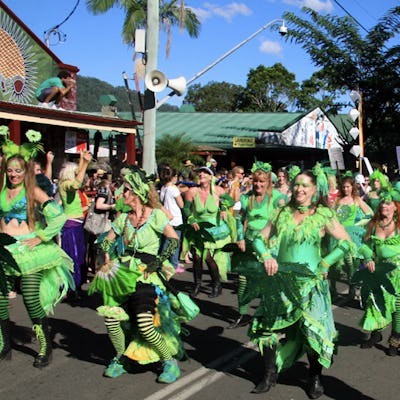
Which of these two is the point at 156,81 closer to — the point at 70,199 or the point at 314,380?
the point at 70,199

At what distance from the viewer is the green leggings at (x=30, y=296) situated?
518cm

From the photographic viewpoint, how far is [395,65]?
2286cm

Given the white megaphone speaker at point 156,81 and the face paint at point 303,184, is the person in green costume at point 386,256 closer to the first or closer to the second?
the face paint at point 303,184

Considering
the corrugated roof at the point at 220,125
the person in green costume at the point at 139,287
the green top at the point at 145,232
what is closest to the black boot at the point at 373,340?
the person in green costume at the point at 139,287

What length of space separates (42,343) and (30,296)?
461 mm

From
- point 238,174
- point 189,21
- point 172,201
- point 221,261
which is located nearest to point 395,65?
point 189,21

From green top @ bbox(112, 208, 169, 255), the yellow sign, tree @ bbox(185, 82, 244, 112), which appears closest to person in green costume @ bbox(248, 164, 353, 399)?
green top @ bbox(112, 208, 169, 255)

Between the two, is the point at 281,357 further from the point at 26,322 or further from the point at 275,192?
the point at 26,322

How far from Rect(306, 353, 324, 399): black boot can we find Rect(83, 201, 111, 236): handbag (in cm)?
484

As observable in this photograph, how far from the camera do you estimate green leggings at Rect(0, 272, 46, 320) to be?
518 cm

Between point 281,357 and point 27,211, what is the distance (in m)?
2.51

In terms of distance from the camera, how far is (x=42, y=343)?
5312mm

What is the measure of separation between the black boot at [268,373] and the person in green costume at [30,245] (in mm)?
1917

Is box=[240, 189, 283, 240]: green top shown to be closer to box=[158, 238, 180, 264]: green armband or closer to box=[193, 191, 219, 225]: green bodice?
box=[193, 191, 219, 225]: green bodice
